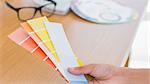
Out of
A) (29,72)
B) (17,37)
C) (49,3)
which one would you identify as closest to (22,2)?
(49,3)

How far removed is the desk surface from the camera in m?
0.72

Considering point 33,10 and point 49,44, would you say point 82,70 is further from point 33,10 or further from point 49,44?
point 33,10

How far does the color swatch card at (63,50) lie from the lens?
0.71m

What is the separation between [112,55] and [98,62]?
2.3 inches

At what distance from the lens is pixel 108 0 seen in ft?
3.75

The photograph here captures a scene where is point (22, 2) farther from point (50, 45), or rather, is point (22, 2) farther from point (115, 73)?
point (115, 73)

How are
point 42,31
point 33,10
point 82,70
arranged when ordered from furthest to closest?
point 33,10 < point 42,31 < point 82,70

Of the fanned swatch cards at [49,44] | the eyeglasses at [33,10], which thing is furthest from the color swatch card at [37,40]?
the eyeglasses at [33,10]

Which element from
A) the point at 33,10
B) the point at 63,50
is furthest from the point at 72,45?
the point at 33,10

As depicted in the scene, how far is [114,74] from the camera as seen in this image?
0.76 meters

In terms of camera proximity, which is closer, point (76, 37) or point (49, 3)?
point (76, 37)

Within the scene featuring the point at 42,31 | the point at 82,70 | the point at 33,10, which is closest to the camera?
the point at 82,70

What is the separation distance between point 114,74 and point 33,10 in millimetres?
367

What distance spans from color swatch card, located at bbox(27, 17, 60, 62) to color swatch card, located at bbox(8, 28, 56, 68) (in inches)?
0.9
